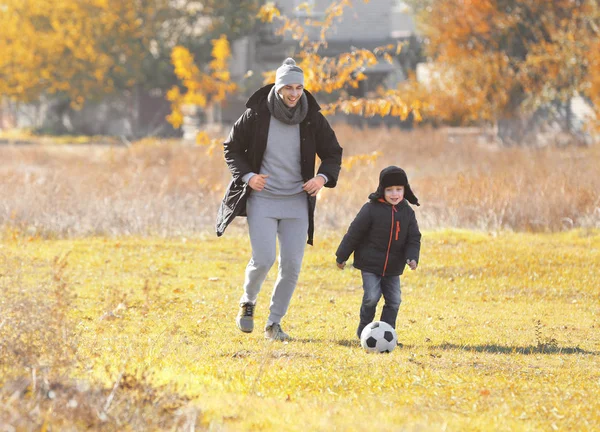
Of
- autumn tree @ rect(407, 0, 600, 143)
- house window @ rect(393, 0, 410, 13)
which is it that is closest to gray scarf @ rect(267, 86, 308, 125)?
autumn tree @ rect(407, 0, 600, 143)

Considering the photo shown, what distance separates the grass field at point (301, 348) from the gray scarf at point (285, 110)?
1.61m

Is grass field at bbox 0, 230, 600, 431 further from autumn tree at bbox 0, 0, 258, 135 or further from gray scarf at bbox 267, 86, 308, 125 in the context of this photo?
autumn tree at bbox 0, 0, 258, 135

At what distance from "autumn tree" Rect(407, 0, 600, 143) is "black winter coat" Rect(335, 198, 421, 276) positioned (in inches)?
951

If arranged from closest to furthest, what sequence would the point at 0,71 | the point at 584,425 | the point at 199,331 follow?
1. the point at 584,425
2. the point at 199,331
3. the point at 0,71

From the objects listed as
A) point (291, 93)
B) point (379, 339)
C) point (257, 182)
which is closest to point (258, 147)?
point (257, 182)

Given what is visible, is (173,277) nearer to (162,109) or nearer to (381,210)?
(381,210)

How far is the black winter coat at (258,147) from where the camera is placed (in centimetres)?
762

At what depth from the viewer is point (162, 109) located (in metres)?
50.4

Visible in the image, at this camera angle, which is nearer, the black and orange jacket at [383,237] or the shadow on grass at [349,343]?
the black and orange jacket at [383,237]

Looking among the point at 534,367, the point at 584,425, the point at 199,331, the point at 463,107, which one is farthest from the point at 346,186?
the point at 463,107

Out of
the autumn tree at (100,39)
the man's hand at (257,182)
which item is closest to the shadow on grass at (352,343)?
Result: the man's hand at (257,182)

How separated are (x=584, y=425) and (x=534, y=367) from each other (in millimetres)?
1563

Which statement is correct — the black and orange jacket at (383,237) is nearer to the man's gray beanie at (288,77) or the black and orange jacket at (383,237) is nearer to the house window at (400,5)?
the man's gray beanie at (288,77)

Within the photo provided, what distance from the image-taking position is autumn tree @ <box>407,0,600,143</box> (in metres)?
31.8
